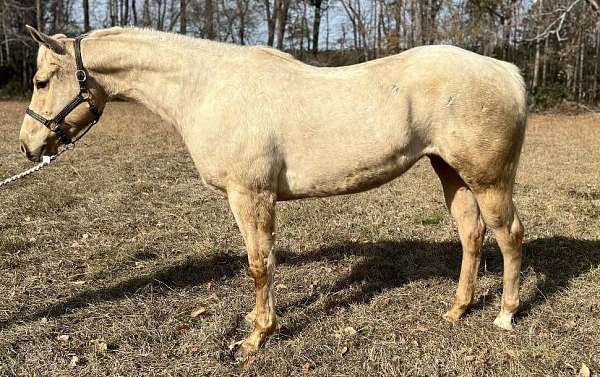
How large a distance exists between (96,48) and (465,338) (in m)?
3.39

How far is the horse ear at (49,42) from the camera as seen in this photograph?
324cm

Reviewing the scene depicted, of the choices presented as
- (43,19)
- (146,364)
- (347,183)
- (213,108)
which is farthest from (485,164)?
(43,19)

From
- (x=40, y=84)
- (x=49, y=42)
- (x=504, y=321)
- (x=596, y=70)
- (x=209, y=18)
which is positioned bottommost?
(x=504, y=321)

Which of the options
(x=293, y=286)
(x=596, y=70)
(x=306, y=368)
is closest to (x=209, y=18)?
(x=596, y=70)

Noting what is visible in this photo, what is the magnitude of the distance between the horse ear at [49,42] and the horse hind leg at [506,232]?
3121mm

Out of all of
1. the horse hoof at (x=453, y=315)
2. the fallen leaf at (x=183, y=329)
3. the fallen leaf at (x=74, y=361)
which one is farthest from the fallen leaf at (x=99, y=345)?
the horse hoof at (x=453, y=315)

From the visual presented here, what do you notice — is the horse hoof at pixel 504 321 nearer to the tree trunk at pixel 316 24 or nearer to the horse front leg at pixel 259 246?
the horse front leg at pixel 259 246

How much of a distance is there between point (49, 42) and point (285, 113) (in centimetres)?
166

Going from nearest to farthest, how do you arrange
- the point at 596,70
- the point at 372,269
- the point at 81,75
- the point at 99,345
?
the point at 81,75
the point at 99,345
the point at 372,269
the point at 596,70

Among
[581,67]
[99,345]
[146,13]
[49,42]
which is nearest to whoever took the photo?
[49,42]

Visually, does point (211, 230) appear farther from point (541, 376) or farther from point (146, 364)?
point (541, 376)

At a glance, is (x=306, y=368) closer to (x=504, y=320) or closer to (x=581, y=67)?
(x=504, y=320)

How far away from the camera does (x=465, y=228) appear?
407cm

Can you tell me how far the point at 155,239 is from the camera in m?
5.78
